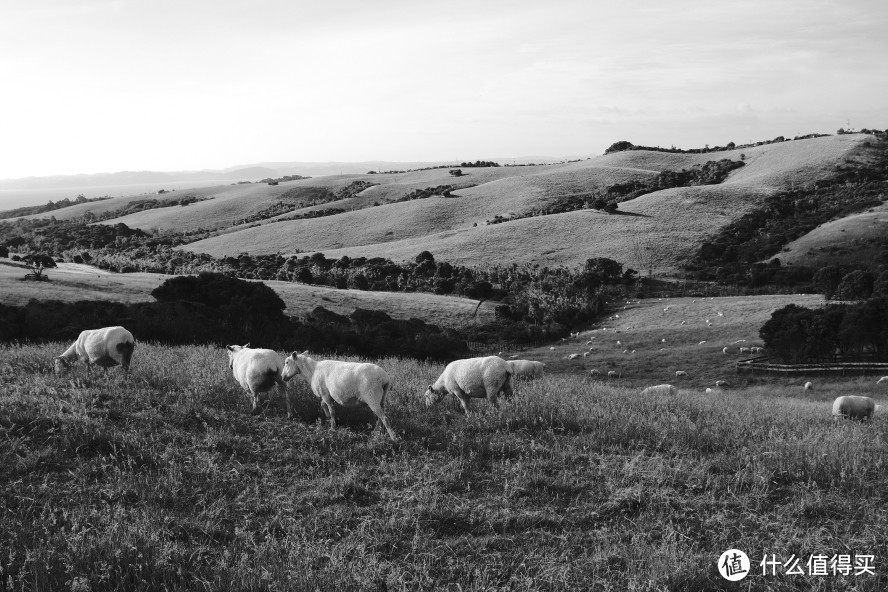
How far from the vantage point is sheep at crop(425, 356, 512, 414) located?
13820 millimetres

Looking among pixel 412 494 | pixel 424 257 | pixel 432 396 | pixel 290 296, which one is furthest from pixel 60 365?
pixel 424 257

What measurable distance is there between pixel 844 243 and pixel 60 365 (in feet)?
296

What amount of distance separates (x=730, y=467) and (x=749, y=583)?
3.42 metres

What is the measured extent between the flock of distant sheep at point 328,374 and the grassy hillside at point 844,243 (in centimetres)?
7747

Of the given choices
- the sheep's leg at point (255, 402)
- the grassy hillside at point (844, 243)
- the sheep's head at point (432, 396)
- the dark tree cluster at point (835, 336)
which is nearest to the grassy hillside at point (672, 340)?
the dark tree cluster at point (835, 336)

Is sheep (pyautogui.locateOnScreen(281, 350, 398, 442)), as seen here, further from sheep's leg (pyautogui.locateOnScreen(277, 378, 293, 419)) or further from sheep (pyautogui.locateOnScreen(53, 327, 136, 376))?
sheep (pyautogui.locateOnScreen(53, 327, 136, 376))

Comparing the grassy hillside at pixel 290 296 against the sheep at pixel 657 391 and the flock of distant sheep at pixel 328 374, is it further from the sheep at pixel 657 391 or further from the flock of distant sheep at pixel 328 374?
the sheep at pixel 657 391

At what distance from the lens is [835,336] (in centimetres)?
4697

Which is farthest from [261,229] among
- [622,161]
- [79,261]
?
[622,161]

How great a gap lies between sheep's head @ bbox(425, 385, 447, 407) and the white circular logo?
7.54 m

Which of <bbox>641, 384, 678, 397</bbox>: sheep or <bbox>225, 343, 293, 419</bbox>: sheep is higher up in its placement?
<bbox>225, 343, 293, 419</bbox>: sheep

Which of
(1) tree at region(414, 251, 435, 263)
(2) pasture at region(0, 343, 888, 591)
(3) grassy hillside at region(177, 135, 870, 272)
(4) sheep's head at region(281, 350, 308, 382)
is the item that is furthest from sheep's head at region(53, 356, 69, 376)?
(3) grassy hillside at region(177, 135, 870, 272)

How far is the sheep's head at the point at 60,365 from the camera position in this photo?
571 inches

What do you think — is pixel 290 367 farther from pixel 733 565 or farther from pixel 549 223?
pixel 549 223
